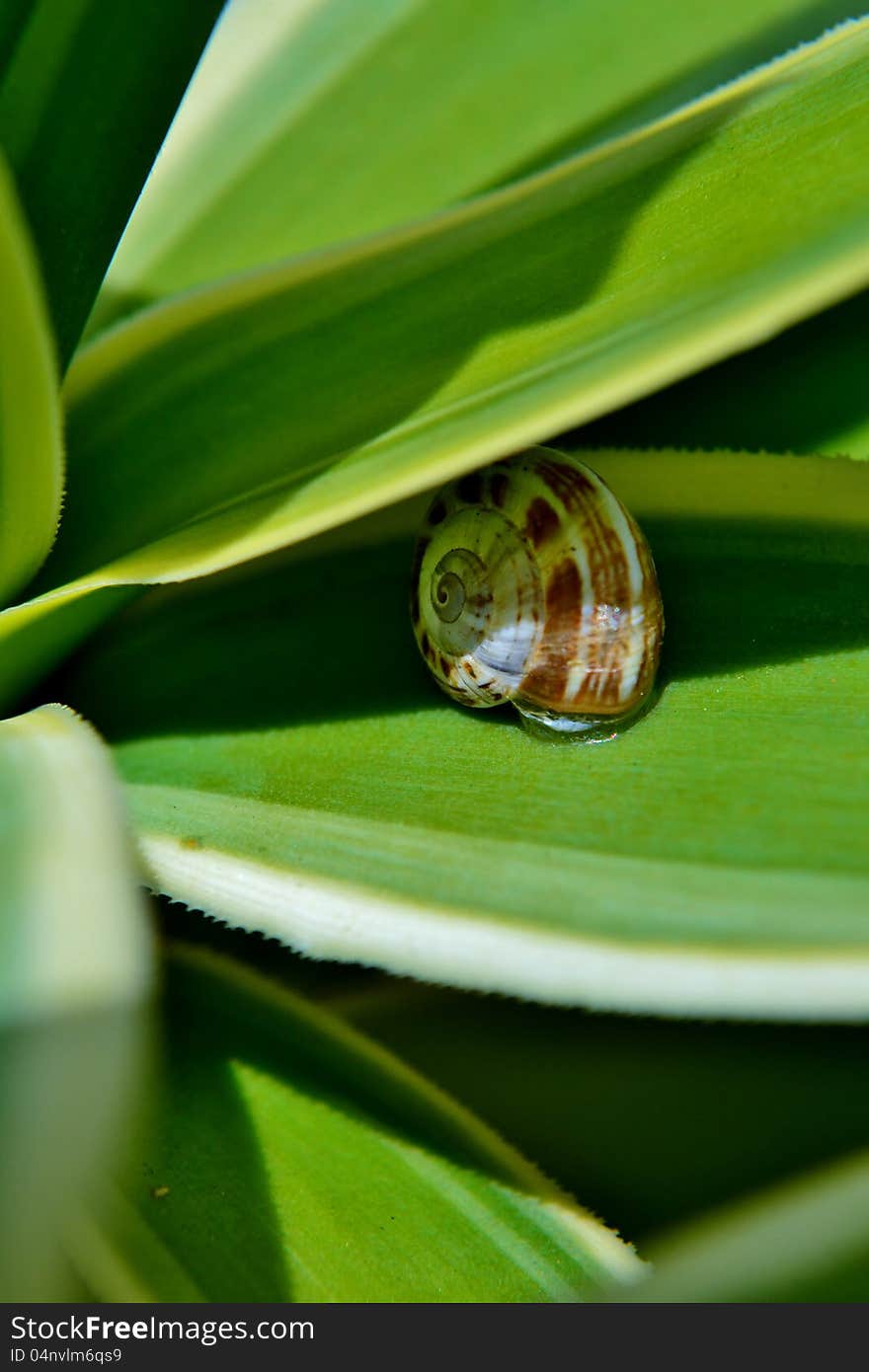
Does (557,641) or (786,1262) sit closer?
(786,1262)

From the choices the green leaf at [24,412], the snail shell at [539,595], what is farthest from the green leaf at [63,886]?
the snail shell at [539,595]

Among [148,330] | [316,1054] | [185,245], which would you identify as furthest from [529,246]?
[316,1054]

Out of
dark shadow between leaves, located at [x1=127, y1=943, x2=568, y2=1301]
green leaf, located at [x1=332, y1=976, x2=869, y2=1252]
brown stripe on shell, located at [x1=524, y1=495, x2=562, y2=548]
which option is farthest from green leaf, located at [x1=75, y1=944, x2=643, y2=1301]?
brown stripe on shell, located at [x1=524, y1=495, x2=562, y2=548]

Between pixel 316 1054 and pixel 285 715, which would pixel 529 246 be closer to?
pixel 285 715

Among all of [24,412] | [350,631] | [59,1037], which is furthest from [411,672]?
[59,1037]

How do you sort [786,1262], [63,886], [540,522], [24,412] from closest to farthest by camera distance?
[786,1262] < [63,886] < [24,412] < [540,522]

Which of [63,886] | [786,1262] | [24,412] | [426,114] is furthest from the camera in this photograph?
[426,114]

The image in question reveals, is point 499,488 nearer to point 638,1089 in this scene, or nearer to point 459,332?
point 459,332
